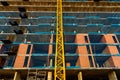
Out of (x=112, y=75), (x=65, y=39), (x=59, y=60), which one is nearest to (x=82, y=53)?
(x=59, y=60)

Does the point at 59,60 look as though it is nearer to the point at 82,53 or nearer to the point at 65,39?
the point at 82,53

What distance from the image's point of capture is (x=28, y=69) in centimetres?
3200

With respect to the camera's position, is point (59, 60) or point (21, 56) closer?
point (59, 60)

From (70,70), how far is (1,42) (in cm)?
1727

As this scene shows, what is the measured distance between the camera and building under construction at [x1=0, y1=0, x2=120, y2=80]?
33062mm

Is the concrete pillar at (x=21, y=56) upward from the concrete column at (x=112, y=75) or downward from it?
upward

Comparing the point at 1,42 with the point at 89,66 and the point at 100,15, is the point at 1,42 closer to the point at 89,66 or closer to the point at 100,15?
the point at 89,66

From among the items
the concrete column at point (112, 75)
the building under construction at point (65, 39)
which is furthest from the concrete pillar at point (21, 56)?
the concrete column at point (112, 75)

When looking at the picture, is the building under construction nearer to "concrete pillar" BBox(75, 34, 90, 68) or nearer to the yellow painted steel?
"concrete pillar" BBox(75, 34, 90, 68)

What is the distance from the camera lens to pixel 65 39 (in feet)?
137

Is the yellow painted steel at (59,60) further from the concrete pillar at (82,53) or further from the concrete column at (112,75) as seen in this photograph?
the concrete column at (112,75)

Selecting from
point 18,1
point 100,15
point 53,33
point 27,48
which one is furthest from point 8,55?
point 100,15

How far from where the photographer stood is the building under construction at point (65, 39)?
33.1 m

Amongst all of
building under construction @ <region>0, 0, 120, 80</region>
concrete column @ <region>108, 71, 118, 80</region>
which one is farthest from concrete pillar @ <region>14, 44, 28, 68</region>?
concrete column @ <region>108, 71, 118, 80</region>
